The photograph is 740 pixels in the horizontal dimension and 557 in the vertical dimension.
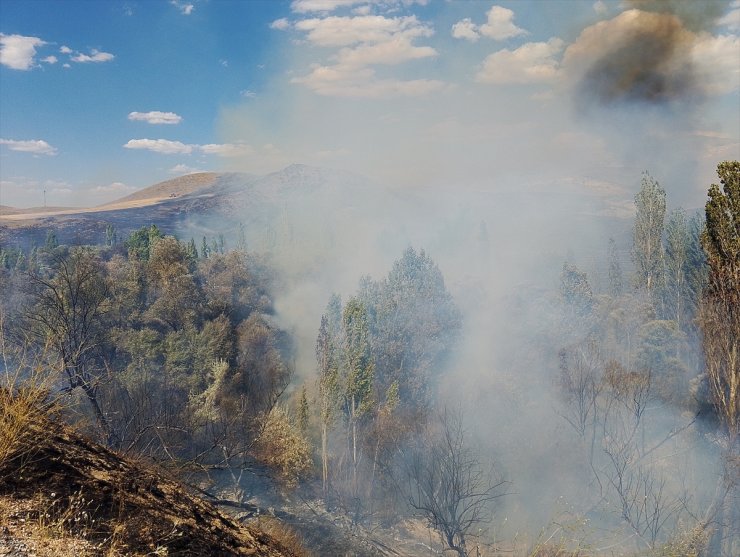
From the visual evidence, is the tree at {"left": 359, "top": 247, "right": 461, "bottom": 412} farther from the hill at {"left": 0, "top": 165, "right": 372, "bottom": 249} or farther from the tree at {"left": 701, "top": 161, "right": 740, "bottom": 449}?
the hill at {"left": 0, "top": 165, "right": 372, "bottom": 249}

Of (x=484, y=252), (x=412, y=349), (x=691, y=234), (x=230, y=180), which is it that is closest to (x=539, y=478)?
(x=412, y=349)

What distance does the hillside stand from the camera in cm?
311

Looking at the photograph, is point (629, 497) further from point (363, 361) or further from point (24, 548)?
point (24, 548)

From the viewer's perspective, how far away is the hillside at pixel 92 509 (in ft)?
10.2

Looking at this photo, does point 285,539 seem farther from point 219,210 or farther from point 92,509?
point 219,210

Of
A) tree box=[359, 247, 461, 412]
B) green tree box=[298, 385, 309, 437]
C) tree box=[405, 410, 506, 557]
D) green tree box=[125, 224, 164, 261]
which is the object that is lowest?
tree box=[405, 410, 506, 557]

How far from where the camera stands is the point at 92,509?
3.38 metres

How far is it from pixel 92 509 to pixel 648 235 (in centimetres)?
3983

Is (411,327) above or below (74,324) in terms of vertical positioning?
below

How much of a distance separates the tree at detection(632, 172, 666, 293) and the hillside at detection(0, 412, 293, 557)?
127ft

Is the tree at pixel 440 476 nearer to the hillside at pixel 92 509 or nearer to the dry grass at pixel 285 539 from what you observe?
the dry grass at pixel 285 539

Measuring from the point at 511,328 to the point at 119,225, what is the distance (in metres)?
88.7

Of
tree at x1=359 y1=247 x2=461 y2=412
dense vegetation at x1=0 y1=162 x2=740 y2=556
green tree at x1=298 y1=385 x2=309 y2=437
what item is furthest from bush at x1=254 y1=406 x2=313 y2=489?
tree at x1=359 y1=247 x2=461 y2=412

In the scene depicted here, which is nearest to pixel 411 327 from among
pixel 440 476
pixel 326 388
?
pixel 326 388
